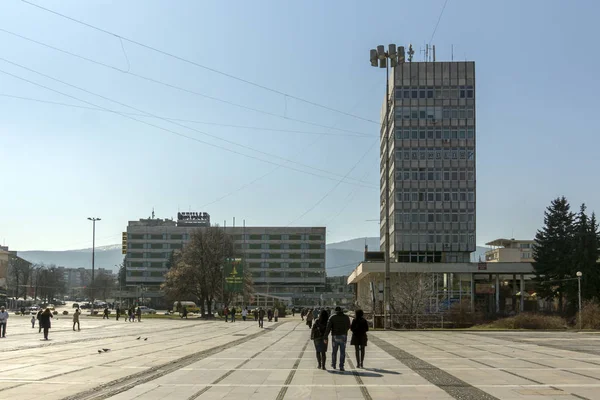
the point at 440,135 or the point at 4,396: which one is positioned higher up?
the point at 440,135

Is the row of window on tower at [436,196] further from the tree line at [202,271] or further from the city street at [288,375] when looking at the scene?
the city street at [288,375]

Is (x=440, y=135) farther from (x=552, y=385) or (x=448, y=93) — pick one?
(x=552, y=385)

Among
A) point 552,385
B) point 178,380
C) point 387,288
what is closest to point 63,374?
point 178,380

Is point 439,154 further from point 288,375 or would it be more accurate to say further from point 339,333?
point 288,375

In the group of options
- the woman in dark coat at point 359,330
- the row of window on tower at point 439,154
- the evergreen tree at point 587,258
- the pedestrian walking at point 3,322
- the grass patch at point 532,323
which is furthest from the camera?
the row of window on tower at point 439,154

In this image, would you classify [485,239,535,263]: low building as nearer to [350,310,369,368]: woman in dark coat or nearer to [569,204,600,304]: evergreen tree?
[569,204,600,304]: evergreen tree

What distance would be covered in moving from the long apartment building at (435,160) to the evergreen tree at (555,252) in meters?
15.8

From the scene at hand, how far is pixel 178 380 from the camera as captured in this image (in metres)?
15.6

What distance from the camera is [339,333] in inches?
709

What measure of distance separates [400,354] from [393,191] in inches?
2856

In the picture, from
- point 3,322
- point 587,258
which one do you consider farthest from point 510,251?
point 3,322

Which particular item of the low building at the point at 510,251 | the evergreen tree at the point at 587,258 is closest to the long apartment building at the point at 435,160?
the evergreen tree at the point at 587,258

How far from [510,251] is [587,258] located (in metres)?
69.3

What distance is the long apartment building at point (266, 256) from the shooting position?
160750 mm
